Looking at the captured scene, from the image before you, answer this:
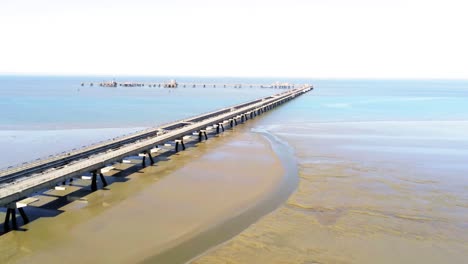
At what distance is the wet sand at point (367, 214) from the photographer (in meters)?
10.5

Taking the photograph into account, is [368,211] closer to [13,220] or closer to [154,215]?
[154,215]

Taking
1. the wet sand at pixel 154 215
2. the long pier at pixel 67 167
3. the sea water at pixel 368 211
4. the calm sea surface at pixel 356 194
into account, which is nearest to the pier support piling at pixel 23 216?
the long pier at pixel 67 167

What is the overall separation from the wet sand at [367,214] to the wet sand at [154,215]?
40.9 inches

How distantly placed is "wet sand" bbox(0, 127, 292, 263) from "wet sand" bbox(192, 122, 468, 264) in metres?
1.04

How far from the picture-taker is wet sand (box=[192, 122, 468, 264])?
10.5m

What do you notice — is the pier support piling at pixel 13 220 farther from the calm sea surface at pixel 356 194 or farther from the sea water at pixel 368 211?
the calm sea surface at pixel 356 194

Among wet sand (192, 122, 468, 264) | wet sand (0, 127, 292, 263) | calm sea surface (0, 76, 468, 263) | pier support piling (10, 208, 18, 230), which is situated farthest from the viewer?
pier support piling (10, 208, 18, 230)

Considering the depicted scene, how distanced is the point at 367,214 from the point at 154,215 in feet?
23.6

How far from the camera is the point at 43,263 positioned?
9734mm

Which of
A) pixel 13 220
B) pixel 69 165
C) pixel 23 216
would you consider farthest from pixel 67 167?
pixel 13 220

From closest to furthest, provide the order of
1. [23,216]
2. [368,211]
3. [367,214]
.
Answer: [23,216], [367,214], [368,211]

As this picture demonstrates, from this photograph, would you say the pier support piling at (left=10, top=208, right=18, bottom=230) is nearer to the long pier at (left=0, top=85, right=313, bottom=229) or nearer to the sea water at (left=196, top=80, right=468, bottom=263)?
the long pier at (left=0, top=85, right=313, bottom=229)

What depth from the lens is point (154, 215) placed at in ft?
43.3

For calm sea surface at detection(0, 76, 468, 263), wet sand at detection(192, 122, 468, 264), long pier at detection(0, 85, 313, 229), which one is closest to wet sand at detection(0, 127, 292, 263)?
long pier at detection(0, 85, 313, 229)
